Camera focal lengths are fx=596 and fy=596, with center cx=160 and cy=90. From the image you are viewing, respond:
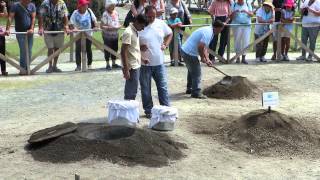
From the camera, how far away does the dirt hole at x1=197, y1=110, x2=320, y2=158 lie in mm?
7711

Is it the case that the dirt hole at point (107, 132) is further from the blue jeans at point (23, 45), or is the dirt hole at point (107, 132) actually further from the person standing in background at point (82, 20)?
the person standing in background at point (82, 20)

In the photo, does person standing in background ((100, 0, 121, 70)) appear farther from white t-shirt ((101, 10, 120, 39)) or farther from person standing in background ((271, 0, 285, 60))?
person standing in background ((271, 0, 285, 60))

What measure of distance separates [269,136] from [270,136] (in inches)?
0.5

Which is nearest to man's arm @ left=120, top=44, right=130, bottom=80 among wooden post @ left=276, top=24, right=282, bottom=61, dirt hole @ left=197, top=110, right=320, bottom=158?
dirt hole @ left=197, top=110, right=320, bottom=158

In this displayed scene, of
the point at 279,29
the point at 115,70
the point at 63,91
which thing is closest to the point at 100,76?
the point at 115,70

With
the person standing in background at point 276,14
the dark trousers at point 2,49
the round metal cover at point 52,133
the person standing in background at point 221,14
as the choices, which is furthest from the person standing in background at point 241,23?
the round metal cover at point 52,133

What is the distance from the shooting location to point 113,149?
23.6 feet

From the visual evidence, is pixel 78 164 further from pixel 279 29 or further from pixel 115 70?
pixel 279 29

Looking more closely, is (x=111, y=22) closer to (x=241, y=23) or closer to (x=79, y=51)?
(x=79, y=51)

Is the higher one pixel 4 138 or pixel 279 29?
pixel 279 29

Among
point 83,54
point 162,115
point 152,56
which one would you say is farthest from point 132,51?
point 83,54

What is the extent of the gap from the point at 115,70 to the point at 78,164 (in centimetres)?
801

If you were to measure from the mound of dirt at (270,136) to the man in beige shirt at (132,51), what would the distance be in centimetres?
159

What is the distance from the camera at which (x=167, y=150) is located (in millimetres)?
7418
